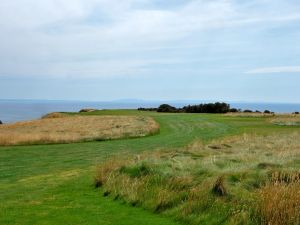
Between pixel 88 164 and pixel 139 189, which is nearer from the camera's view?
pixel 139 189

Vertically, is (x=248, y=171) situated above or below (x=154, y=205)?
above

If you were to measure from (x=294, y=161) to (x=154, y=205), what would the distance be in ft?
20.5

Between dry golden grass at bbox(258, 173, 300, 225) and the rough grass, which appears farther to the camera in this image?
the rough grass

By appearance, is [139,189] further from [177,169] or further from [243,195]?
[243,195]

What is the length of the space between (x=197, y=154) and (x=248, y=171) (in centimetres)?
678

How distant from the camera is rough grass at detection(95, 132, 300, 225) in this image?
1191 centimetres

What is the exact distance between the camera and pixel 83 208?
15023mm

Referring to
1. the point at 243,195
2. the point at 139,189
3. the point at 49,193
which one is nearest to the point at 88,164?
the point at 49,193

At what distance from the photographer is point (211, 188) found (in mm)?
13945

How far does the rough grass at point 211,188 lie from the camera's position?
11906 millimetres

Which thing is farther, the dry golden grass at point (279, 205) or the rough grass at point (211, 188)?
the rough grass at point (211, 188)

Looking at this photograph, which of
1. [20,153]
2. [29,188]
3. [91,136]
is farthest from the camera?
[91,136]

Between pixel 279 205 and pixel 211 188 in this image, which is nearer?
pixel 279 205

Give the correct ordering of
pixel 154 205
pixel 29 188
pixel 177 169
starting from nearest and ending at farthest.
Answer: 1. pixel 154 205
2. pixel 177 169
3. pixel 29 188
